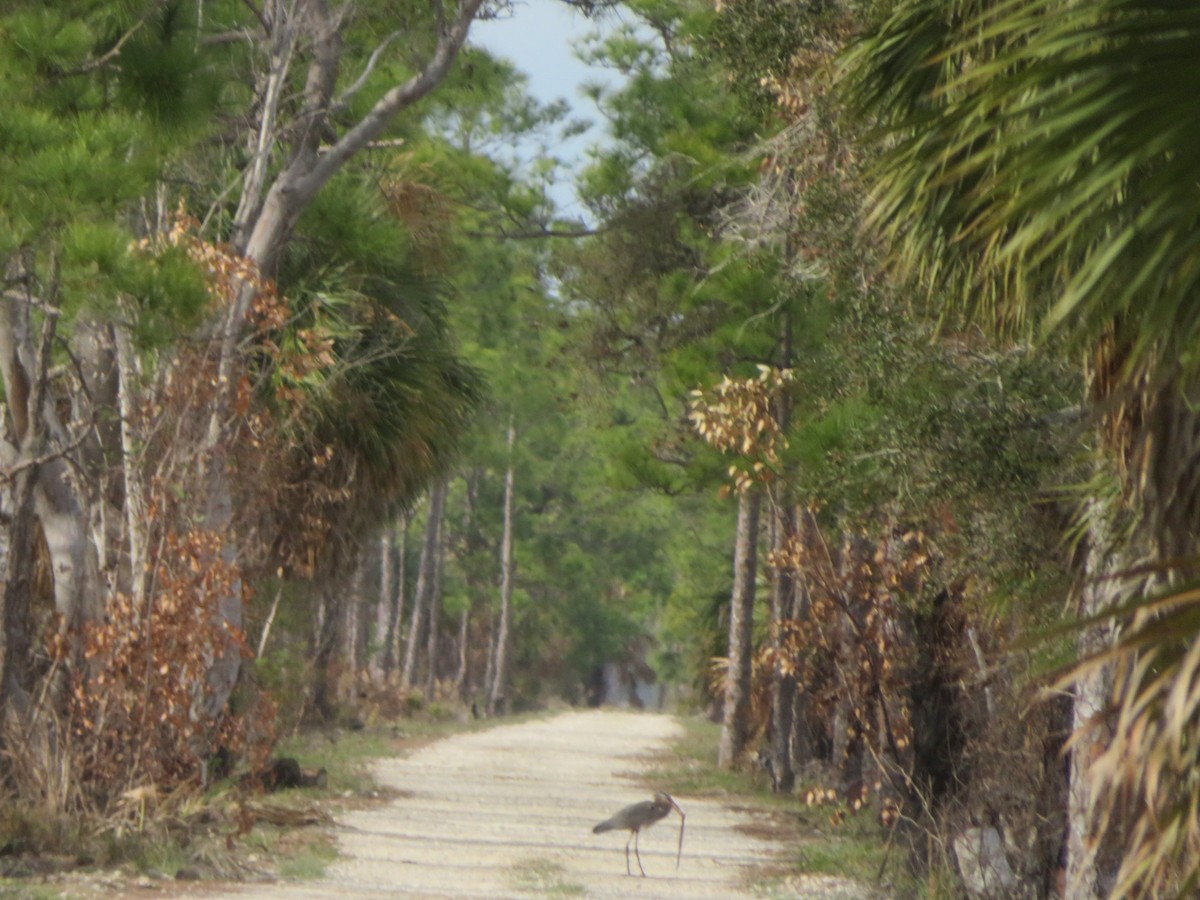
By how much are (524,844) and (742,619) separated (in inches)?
324

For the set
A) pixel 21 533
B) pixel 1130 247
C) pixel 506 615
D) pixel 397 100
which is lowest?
pixel 21 533

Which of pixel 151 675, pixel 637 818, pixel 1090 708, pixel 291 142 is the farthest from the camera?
pixel 291 142

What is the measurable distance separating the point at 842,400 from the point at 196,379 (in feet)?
14.0

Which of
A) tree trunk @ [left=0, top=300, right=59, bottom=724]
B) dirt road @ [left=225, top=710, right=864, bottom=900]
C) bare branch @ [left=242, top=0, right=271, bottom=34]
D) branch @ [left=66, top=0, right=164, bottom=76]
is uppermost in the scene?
bare branch @ [left=242, top=0, right=271, bottom=34]

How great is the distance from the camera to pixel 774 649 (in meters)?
12.4

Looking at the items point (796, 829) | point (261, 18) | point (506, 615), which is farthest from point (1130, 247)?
point (506, 615)

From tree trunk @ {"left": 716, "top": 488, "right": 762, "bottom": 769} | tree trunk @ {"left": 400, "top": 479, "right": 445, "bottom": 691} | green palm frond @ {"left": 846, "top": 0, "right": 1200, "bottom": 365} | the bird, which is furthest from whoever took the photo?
tree trunk @ {"left": 400, "top": 479, "right": 445, "bottom": 691}

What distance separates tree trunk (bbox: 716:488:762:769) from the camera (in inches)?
826

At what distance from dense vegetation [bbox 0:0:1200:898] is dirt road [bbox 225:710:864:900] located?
1104mm

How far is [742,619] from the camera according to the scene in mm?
21094

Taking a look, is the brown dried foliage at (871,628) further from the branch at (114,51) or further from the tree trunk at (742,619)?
the tree trunk at (742,619)

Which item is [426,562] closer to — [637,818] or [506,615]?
[506,615]

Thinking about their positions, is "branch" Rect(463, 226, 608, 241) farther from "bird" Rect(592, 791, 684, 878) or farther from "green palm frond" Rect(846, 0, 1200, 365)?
"green palm frond" Rect(846, 0, 1200, 365)

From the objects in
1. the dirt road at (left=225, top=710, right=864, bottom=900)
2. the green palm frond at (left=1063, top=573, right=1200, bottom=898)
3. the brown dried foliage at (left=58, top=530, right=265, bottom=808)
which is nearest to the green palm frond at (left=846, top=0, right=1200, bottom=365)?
the green palm frond at (left=1063, top=573, right=1200, bottom=898)
